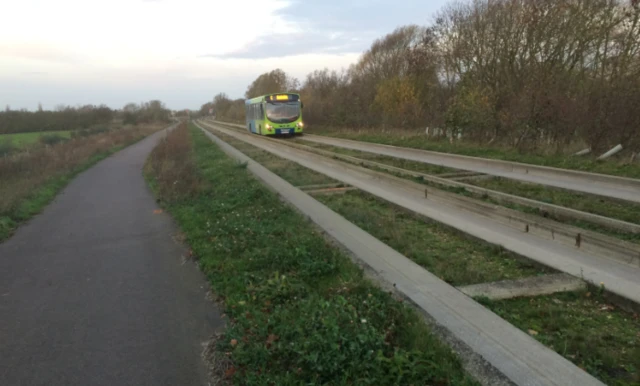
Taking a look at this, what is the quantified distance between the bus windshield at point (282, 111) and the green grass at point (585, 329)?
28625 mm

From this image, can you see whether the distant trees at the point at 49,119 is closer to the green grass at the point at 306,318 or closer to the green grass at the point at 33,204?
the green grass at the point at 33,204

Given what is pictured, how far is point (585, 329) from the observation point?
154 inches

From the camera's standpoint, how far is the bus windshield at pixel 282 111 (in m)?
31.9

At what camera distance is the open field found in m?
3.44

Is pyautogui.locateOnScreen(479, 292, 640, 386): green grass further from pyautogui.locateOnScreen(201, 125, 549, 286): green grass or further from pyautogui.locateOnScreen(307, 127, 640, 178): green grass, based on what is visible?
pyautogui.locateOnScreen(307, 127, 640, 178): green grass

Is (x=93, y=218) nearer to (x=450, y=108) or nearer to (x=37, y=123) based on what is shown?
(x=450, y=108)

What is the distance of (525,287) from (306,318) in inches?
95.0

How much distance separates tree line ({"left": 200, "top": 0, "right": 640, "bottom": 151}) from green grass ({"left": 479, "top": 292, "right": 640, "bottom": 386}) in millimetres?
10810

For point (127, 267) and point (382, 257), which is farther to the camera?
point (127, 267)

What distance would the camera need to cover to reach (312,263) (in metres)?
5.45

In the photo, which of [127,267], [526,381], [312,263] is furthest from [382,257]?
[127,267]

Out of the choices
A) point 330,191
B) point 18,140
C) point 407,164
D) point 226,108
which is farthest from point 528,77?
point 226,108

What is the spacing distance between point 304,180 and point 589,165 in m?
7.89

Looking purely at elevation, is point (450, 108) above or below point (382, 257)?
above
